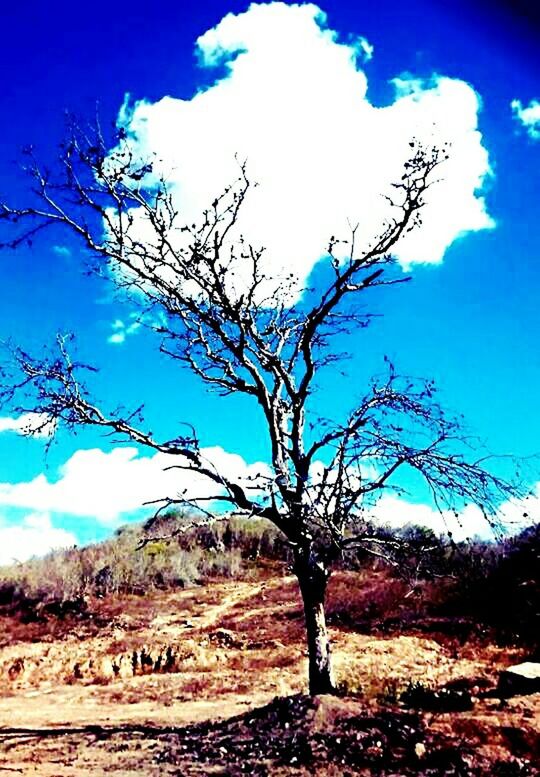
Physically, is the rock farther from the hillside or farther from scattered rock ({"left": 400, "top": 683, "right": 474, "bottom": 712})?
scattered rock ({"left": 400, "top": 683, "right": 474, "bottom": 712})

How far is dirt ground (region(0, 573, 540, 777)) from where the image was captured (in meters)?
7.59

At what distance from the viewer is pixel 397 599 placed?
23.8 meters

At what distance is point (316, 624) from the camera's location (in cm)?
941

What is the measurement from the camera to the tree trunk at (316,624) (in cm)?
938

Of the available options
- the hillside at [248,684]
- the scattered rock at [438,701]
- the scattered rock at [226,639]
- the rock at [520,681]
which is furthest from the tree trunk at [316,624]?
the scattered rock at [226,639]

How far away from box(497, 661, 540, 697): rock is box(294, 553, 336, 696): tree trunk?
3260 millimetres

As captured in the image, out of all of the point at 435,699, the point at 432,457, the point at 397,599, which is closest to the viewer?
the point at 432,457

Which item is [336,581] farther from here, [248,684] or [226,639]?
[248,684]

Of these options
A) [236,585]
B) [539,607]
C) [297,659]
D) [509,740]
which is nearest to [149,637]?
[297,659]

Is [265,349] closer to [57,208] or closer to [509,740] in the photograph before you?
[57,208]

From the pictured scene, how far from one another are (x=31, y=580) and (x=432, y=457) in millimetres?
24895

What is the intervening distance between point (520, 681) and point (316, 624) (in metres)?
3.92

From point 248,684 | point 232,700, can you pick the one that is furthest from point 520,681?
point 248,684

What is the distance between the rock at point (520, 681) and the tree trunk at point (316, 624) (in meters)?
3.26
